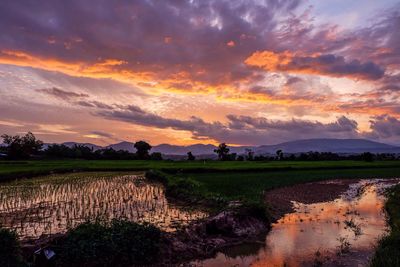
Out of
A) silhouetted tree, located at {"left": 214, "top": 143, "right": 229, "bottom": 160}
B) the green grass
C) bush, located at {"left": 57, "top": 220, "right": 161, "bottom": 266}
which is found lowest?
bush, located at {"left": 57, "top": 220, "right": 161, "bottom": 266}

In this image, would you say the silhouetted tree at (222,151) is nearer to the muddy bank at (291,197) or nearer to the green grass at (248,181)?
the green grass at (248,181)

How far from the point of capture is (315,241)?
494 inches

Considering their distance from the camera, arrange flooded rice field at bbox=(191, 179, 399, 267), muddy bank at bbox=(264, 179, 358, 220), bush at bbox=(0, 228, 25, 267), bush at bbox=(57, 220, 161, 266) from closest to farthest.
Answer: bush at bbox=(0, 228, 25, 267) < bush at bbox=(57, 220, 161, 266) < flooded rice field at bbox=(191, 179, 399, 267) < muddy bank at bbox=(264, 179, 358, 220)

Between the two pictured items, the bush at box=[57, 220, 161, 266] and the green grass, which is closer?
the bush at box=[57, 220, 161, 266]

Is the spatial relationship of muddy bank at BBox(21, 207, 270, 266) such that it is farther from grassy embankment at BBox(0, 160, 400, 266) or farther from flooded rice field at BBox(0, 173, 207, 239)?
flooded rice field at BBox(0, 173, 207, 239)

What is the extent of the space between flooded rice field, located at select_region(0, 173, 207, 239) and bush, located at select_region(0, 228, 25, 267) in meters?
3.04

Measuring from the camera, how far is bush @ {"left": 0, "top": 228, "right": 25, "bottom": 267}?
28.1ft

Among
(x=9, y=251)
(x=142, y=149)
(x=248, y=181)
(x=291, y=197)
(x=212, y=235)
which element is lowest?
(x=212, y=235)

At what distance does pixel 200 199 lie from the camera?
62.9 ft

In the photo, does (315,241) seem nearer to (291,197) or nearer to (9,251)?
(9,251)

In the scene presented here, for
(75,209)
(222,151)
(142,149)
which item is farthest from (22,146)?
(75,209)

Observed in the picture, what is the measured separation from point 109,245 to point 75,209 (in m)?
7.48

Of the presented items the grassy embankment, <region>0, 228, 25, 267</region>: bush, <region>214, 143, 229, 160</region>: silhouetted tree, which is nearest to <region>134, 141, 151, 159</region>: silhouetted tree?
<region>214, 143, 229, 160</region>: silhouetted tree

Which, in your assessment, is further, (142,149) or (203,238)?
(142,149)
